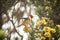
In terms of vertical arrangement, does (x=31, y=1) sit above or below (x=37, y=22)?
above

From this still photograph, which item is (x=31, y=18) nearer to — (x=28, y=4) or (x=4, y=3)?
(x=28, y=4)

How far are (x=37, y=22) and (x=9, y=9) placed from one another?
0.36 m

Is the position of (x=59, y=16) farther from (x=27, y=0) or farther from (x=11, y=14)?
(x=11, y=14)

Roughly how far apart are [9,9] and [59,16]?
1.88ft

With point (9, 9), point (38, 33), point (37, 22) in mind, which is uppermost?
point (9, 9)

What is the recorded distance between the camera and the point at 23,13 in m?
1.79

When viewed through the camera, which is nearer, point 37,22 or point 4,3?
point 37,22

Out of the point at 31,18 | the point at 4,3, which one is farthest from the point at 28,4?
the point at 4,3

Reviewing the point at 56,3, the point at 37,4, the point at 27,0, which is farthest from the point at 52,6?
the point at 27,0

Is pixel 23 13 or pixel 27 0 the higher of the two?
pixel 27 0

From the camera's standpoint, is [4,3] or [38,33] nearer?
[38,33]

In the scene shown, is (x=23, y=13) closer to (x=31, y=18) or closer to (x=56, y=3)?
(x=31, y=18)

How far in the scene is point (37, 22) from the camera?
173cm

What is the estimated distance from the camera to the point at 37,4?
69.3 inches
